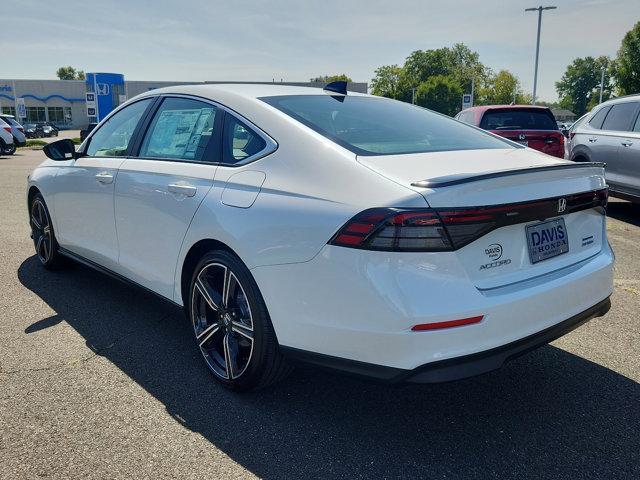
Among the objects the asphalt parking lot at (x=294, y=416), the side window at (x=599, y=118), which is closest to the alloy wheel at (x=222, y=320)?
the asphalt parking lot at (x=294, y=416)

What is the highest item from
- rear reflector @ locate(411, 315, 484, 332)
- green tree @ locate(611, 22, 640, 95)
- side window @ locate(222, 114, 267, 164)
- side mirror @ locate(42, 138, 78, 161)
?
green tree @ locate(611, 22, 640, 95)

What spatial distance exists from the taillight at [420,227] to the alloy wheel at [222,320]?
31.7 inches

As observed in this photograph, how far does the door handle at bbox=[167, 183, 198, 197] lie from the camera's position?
3096 millimetres

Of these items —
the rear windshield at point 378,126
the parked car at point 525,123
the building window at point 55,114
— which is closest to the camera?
the rear windshield at point 378,126

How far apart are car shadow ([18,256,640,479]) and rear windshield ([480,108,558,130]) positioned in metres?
7.09

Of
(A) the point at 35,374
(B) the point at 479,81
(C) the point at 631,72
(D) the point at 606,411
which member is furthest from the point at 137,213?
(B) the point at 479,81

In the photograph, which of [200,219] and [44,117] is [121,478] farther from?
[44,117]

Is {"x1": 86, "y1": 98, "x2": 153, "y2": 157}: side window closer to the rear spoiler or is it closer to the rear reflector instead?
the rear spoiler

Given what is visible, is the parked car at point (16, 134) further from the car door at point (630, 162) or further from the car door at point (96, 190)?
the car door at point (630, 162)

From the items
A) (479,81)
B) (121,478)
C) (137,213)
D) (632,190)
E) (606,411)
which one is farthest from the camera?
(479,81)

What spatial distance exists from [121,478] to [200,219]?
4.27 ft

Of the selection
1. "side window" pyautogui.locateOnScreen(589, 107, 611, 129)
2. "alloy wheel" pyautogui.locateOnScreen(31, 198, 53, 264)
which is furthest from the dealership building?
"alloy wheel" pyautogui.locateOnScreen(31, 198, 53, 264)

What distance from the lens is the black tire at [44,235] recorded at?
5023 mm

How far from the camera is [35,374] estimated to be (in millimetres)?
3248
